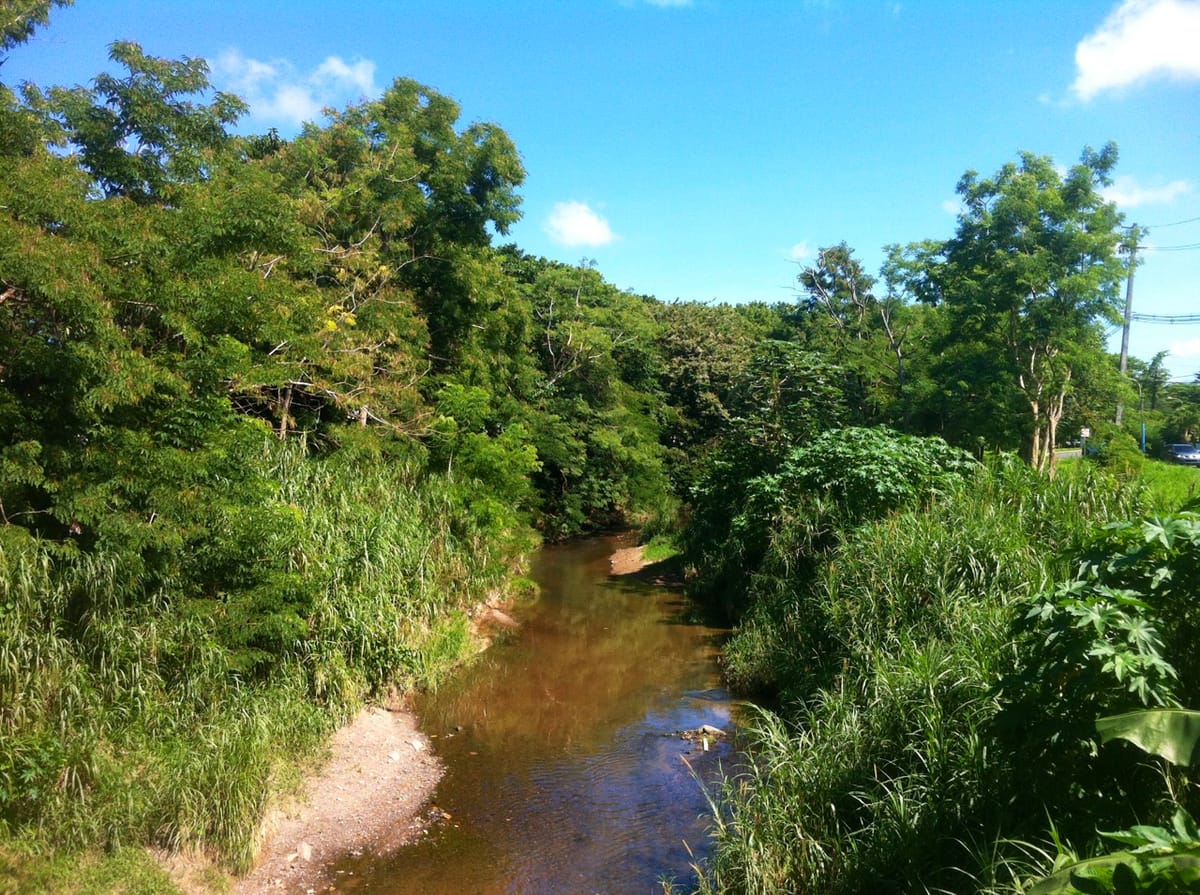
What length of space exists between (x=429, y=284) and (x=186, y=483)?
14792 millimetres

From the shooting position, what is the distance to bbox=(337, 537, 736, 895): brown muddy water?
7562mm

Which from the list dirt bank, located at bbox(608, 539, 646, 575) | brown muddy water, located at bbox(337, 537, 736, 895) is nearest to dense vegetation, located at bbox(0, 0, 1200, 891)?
brown muddy water, located at bbox(337, 537, 736, 895)

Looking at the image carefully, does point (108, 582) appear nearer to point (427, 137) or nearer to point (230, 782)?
point (230, 782)

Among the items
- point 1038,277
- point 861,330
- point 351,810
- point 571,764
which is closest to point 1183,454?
point 861,330

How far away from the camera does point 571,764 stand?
10.1 metres

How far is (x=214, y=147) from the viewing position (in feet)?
40.7

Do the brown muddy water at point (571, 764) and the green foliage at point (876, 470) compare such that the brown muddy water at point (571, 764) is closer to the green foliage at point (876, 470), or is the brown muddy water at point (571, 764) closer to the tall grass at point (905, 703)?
the tall grass at point (905, 703)

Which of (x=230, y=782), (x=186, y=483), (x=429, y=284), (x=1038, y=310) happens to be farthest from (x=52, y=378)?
(x=1038, y=310)

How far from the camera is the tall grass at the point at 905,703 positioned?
18.4 ft

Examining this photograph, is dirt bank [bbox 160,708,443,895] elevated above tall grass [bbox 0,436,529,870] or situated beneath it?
situated beneath

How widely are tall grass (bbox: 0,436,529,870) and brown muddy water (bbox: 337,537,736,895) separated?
136 centimetres

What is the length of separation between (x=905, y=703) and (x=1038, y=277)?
15459 millimetres

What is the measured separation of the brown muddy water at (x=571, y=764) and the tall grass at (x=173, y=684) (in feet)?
4.47

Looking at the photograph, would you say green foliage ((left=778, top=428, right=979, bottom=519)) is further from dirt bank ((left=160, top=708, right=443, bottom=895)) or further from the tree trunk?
the tree trunk
